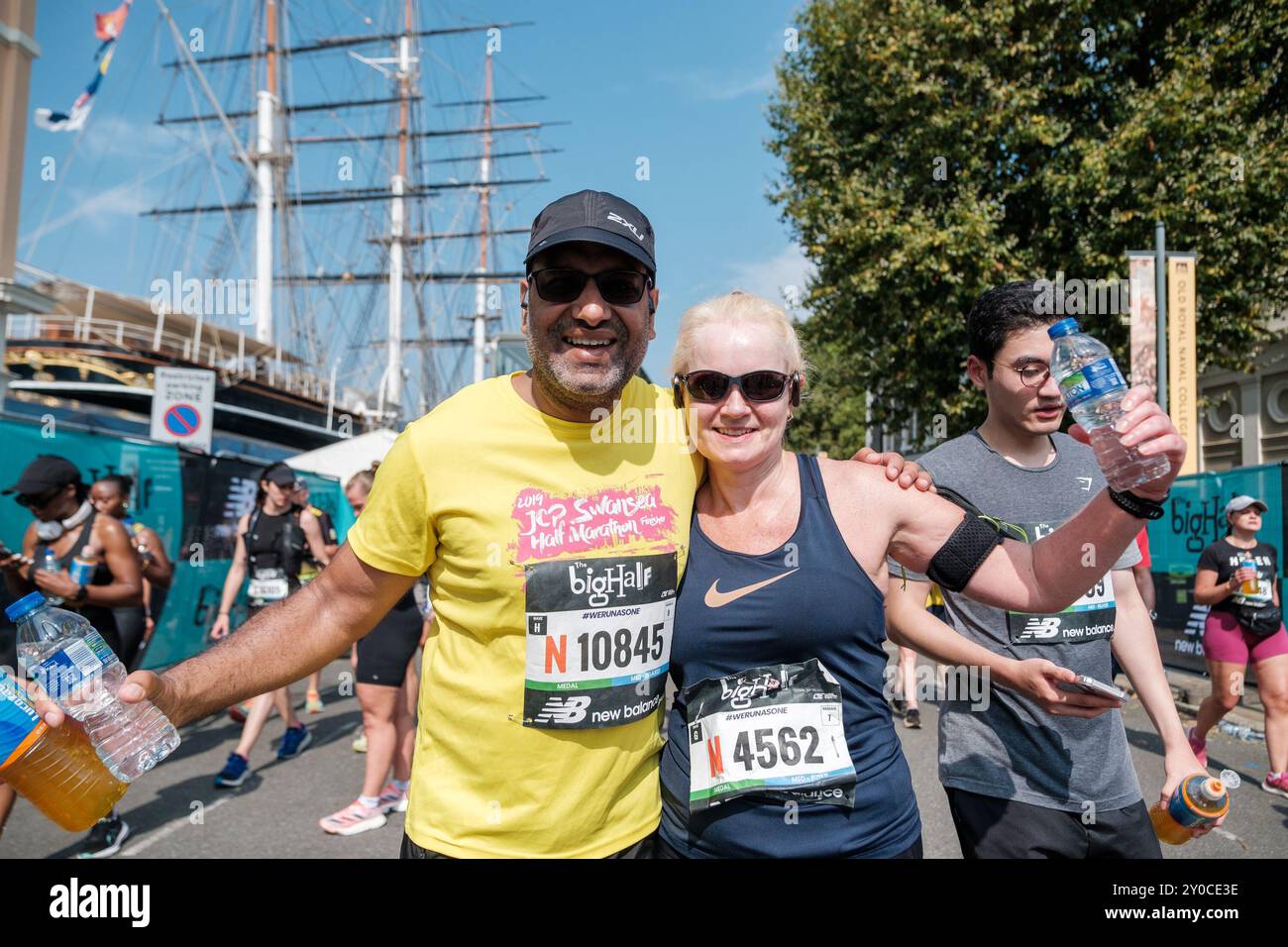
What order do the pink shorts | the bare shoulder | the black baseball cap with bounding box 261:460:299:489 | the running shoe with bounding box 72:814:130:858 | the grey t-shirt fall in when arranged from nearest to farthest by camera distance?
the grey t-shirt
the running shoe with bounding box 72:814:130:858
the bare shoulder
the pink shorts
the black baseball cap with bounding box 261:460:299:489

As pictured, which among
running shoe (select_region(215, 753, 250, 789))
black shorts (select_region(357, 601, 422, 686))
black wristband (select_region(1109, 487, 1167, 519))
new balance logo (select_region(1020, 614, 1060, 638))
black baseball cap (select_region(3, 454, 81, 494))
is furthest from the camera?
running shoe (select_region(215, 753, 250, 789))

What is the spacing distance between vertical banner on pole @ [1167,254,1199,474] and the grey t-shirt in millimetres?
9521

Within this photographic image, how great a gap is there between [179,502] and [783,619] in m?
9.23

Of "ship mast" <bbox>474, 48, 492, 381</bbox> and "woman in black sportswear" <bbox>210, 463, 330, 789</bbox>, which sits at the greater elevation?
"ship mast" <bbox>474, 48, 492, 381</bbox>

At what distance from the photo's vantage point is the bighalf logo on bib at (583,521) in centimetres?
200

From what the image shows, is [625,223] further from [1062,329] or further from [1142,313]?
[1142,313]

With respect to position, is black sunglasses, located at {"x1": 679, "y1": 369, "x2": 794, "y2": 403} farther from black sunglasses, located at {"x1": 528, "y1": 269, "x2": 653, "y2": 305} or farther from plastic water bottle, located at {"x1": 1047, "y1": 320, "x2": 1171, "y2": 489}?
plastic water bottle, located at {"x1": 1047, "y1": 320, "x2": 1171, "y2": 489}

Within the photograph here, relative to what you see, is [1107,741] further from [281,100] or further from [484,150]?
[484,150]

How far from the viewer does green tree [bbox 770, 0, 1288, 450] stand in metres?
12.2

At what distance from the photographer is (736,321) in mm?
2195

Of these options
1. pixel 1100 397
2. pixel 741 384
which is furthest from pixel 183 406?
pixel 1100 397

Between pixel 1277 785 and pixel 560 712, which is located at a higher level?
pixel 560 712

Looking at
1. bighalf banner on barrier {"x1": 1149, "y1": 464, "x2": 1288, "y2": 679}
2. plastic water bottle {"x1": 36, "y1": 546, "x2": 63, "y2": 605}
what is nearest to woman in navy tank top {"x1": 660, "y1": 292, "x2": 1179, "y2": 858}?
plastic water bottle {"x1": 36, "y1": 546, "x2": 63, "y2": 605}

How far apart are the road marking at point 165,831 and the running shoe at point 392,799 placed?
1046mm
